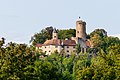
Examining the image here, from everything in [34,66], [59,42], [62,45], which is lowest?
[34,66]

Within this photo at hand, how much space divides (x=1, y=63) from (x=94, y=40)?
323 feet

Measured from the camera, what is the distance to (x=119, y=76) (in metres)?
44.7

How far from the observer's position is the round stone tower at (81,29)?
148m

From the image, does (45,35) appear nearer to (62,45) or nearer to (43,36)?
(43,36)

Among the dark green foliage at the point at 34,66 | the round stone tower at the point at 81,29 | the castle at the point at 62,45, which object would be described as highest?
the round stone tower at the point at 81,29

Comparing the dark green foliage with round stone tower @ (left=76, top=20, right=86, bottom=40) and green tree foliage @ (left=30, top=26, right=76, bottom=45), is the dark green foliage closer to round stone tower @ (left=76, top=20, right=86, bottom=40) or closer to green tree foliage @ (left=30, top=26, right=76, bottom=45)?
green tree foliage @ (left=30, top=26, right=76, bottom=45)

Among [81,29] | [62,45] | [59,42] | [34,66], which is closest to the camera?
[34,66]

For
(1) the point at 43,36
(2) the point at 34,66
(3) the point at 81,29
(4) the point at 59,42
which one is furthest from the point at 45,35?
(2) the point at 34,66

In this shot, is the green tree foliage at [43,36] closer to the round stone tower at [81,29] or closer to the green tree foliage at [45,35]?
the green tree foliage at [45,35]

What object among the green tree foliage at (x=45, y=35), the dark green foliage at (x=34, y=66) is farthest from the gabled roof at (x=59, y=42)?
the dark green foliage at (x=34, y=66)

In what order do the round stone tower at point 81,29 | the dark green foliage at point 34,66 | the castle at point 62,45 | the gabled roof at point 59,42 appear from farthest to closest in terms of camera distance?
the round stone tower at point 81,29
the gabled roof at point 59,42
the castle at point 62,45
the dark green foliage at point 34,66

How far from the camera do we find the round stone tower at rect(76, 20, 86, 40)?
147625 millimetres

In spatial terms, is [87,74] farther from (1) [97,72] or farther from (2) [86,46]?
(2) [86,46]

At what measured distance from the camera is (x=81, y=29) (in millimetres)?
148750
